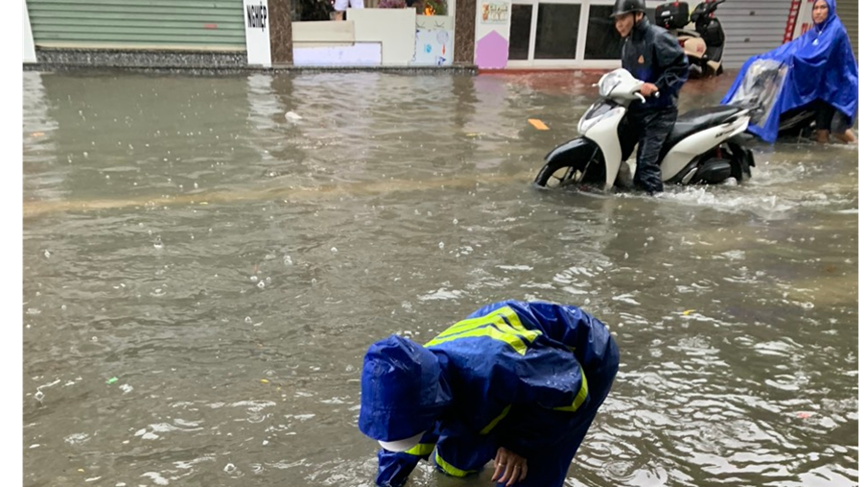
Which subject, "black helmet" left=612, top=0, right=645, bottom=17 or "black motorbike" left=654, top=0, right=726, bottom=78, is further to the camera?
"black motorbike" left=654, top=0, right=726, bottom=78

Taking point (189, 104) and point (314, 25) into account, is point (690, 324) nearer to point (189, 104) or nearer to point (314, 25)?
point (189, 104)

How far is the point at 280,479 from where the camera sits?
271 cm

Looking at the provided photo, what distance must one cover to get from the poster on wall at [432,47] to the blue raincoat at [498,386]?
11.3 meters

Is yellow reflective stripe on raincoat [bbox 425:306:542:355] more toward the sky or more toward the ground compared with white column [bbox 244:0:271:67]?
more toward the ground

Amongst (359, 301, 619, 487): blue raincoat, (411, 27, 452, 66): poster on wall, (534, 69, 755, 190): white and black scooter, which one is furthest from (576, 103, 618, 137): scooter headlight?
(411, 27, 452, 66): poster on wall

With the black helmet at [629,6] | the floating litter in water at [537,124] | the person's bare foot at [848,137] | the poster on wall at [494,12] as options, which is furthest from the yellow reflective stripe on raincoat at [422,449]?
the poster on wall at [494,12]

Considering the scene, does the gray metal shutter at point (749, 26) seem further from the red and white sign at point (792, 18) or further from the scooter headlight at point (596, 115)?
the scooter headlight at point (596, 115)

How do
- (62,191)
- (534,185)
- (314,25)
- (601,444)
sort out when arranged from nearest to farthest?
(601,444), (62,191), (534,185), (314,25)

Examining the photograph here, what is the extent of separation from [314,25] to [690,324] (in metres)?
10.5

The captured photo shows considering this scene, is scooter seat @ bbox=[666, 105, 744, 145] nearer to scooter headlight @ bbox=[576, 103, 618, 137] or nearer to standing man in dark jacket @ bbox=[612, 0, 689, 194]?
standing man in dark jacket @ bbox=[612, 0, 689, 194]

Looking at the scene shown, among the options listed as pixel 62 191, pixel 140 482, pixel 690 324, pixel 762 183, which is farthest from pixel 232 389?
pixel 762 183

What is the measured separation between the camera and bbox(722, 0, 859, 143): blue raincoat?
7.84 m

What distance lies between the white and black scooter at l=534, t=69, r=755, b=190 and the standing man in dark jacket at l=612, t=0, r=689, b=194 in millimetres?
128

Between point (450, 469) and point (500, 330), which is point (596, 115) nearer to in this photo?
point (450, 469)
